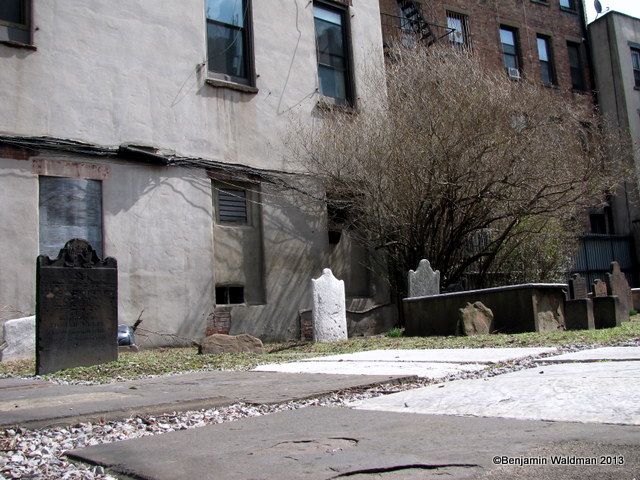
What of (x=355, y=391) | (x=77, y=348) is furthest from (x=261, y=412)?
(x=77, y=348)

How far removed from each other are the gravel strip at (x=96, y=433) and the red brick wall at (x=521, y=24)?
708 inches

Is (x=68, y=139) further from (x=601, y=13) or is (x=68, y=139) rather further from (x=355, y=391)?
(x=601, y=13)

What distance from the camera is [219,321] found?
47.2 ft

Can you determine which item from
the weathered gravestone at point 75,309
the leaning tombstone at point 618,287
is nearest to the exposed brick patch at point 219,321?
the weathered gravestone at point 75,309

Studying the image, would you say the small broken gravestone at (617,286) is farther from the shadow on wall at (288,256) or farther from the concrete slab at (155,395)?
the concrete slab at (155,395)

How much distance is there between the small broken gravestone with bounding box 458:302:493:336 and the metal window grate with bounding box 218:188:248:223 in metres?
6.56

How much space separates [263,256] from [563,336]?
816 centimetres

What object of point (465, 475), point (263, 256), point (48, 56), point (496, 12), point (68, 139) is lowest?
point (465, 475)

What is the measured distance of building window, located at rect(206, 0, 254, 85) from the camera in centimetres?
1563

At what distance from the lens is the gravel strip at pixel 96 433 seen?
290 centimetres

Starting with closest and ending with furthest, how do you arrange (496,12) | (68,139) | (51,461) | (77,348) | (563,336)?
(51,461) → (77,348) → (563,336) → (68,139) → (496,12)

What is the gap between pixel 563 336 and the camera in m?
8.97

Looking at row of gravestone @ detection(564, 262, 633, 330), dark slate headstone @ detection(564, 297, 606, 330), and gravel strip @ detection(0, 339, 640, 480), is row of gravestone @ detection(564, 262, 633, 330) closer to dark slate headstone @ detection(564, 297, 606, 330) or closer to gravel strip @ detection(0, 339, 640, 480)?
dark slate headstone @ detection(564, 297, 606, 330)

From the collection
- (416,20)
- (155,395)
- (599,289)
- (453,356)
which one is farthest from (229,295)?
(416,20)
